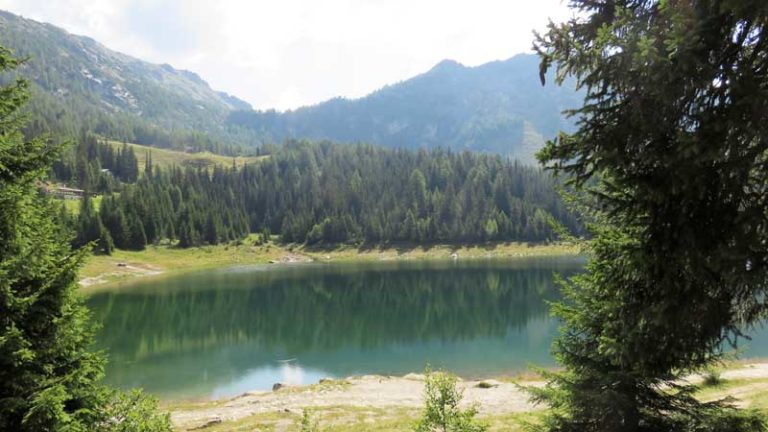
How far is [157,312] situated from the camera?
6297cm

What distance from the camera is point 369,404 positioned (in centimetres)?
2409

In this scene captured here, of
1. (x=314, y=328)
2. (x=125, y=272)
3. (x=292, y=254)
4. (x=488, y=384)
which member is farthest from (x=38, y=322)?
(x=292, y=254)

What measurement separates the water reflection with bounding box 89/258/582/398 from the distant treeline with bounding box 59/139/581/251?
40185 millimetres

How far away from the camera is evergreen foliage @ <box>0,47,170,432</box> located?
8.30m

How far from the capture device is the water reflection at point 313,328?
3819 cm

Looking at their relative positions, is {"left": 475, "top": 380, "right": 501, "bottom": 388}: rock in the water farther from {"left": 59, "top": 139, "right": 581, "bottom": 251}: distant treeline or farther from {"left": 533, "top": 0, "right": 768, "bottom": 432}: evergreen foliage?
{"left": 59, "top": 139, "right": 581, "bottom": 251}: distant treeline

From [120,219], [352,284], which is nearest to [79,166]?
[120,219]

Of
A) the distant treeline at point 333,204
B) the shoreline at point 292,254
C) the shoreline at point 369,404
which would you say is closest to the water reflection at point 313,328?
the shoreline at point 369,404

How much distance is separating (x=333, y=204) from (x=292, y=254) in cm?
3140

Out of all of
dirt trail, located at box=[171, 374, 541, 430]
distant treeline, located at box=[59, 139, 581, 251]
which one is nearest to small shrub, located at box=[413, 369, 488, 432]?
dirt trail, located at box=[171, 374, 541, 430]

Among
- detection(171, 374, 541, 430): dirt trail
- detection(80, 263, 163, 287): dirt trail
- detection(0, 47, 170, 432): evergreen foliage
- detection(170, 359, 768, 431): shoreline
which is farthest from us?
detection(80, 263, 163, 287): dirt trail

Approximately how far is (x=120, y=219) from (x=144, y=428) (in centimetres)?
12265

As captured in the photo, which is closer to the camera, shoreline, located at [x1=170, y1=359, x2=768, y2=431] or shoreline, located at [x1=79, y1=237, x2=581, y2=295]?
shoreline, located at [x1=170, y1=359, x2=768, y2=431]

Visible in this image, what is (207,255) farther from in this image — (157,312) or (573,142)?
(573,142)
